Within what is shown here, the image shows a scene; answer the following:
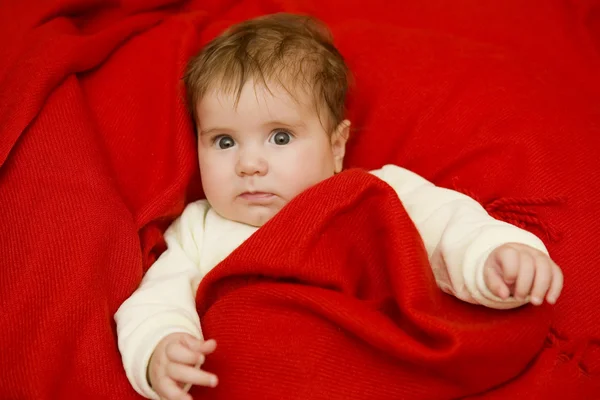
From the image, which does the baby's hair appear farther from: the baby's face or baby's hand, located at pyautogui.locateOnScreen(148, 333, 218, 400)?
baby's hand, located at pyautogui.locateOnScreen(148, 333, 218, 400)

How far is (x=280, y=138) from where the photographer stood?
3.59 feet

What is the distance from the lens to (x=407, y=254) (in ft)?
2.96

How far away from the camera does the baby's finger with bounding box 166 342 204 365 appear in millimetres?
811

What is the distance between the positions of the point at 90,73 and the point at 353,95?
505 millimetres

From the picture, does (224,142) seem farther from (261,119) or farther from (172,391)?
(172,391)

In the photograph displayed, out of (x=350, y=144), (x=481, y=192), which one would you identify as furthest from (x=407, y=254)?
(x=350, y=144)

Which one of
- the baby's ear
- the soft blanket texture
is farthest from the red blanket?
the baby's ear

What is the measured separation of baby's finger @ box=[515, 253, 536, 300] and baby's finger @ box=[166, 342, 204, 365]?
0.41 m

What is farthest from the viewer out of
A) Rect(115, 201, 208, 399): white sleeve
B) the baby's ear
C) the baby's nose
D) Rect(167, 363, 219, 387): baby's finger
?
the baby's ear

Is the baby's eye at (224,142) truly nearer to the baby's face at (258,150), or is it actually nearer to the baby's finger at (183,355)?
the baby's face at (258,150)

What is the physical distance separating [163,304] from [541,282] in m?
0.54

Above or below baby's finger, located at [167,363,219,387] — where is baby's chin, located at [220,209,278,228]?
above

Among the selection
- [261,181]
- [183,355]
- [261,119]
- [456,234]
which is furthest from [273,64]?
[183,355]

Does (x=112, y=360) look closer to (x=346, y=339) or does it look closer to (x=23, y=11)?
(x=346, y=339)
